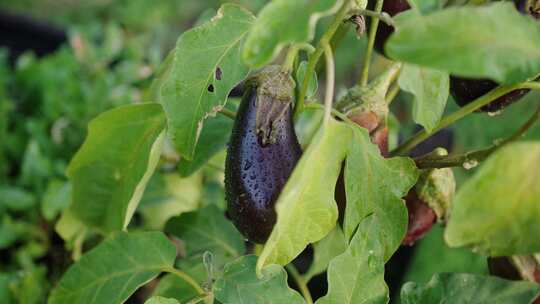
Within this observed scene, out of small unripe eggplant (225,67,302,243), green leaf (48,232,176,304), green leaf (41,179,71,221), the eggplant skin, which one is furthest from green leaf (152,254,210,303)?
green leaf (41,179,71,221)

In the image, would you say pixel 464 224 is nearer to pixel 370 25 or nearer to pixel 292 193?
pixel 292 193

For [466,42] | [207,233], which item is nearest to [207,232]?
[207,233]

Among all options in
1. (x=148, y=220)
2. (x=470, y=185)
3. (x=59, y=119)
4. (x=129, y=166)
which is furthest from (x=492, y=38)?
(x=59, y=119)

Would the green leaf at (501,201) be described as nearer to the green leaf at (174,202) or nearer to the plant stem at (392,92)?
the plant stem at (392,92)

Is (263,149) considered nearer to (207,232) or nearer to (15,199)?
(207,232)

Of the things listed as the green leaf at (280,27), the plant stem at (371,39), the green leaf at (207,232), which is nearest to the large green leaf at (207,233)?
the green leaf at (207,232)
